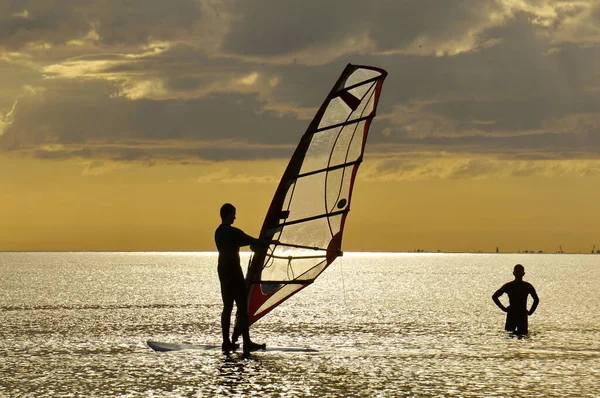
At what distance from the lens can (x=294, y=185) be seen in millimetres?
16203

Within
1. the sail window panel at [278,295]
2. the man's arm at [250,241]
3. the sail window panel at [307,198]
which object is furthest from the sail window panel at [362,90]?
the sail window panel at [278,295]

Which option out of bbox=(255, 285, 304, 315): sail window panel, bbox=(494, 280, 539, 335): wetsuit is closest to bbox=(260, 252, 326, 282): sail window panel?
bbox=(255, 285, 304, 315): sail window panel

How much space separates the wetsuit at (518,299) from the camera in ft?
61.1

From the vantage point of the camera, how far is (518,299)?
18859 mm

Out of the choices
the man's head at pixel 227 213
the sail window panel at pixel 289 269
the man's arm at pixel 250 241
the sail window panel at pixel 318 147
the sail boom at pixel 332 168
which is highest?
the sail window panel at pixel 318 147

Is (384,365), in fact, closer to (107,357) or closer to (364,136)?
(364,136)

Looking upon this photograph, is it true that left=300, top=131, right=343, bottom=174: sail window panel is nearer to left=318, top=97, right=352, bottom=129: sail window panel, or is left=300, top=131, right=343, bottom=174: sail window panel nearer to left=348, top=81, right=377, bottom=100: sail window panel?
left=318, top=97, right=352, bottom=129: sail window panel

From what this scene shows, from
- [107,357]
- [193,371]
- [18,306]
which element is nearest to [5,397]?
[193,371]

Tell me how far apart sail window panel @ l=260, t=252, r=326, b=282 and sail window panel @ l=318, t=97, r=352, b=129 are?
229 cm

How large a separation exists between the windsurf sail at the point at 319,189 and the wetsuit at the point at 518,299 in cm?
380

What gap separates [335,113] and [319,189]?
131 centimetres

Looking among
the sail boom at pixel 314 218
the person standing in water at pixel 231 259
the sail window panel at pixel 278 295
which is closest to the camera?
the person standing in water at pixel 231 259

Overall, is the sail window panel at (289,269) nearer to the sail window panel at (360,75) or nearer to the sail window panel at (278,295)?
the sail window panel at (278,295)

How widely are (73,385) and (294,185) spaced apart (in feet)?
16.6
